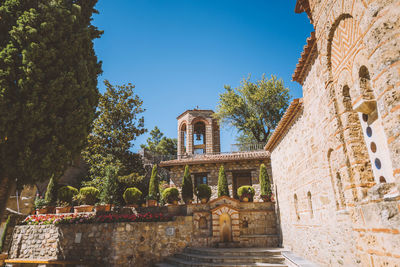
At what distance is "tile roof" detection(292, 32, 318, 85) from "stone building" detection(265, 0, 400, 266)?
0.07 ft

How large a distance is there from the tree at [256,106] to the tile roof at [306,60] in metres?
16.6

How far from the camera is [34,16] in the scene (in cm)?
755

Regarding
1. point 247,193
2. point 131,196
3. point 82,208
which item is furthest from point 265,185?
point 82,208


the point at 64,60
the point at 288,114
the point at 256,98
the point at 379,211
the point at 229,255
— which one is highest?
A: the point at 256,98

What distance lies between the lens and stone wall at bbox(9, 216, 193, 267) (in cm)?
921

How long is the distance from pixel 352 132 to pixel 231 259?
6.56 metres

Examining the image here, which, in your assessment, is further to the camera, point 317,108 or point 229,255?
point 229,255

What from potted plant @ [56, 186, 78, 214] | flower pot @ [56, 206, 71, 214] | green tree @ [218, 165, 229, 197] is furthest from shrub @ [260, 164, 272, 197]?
potted plant @ [56, 186, 78, 214]

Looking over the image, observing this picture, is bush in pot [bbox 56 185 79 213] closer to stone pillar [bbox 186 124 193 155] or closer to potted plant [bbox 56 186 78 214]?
potted plant [bbox 56 186 78 214]

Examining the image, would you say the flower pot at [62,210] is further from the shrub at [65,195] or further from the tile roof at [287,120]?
the tile roof at [287,120]

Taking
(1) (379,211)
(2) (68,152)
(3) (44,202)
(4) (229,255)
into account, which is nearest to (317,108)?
(1) (379,211)

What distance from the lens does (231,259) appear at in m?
8.16

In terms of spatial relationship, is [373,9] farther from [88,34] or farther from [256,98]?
[256,98]

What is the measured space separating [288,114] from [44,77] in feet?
25.8
